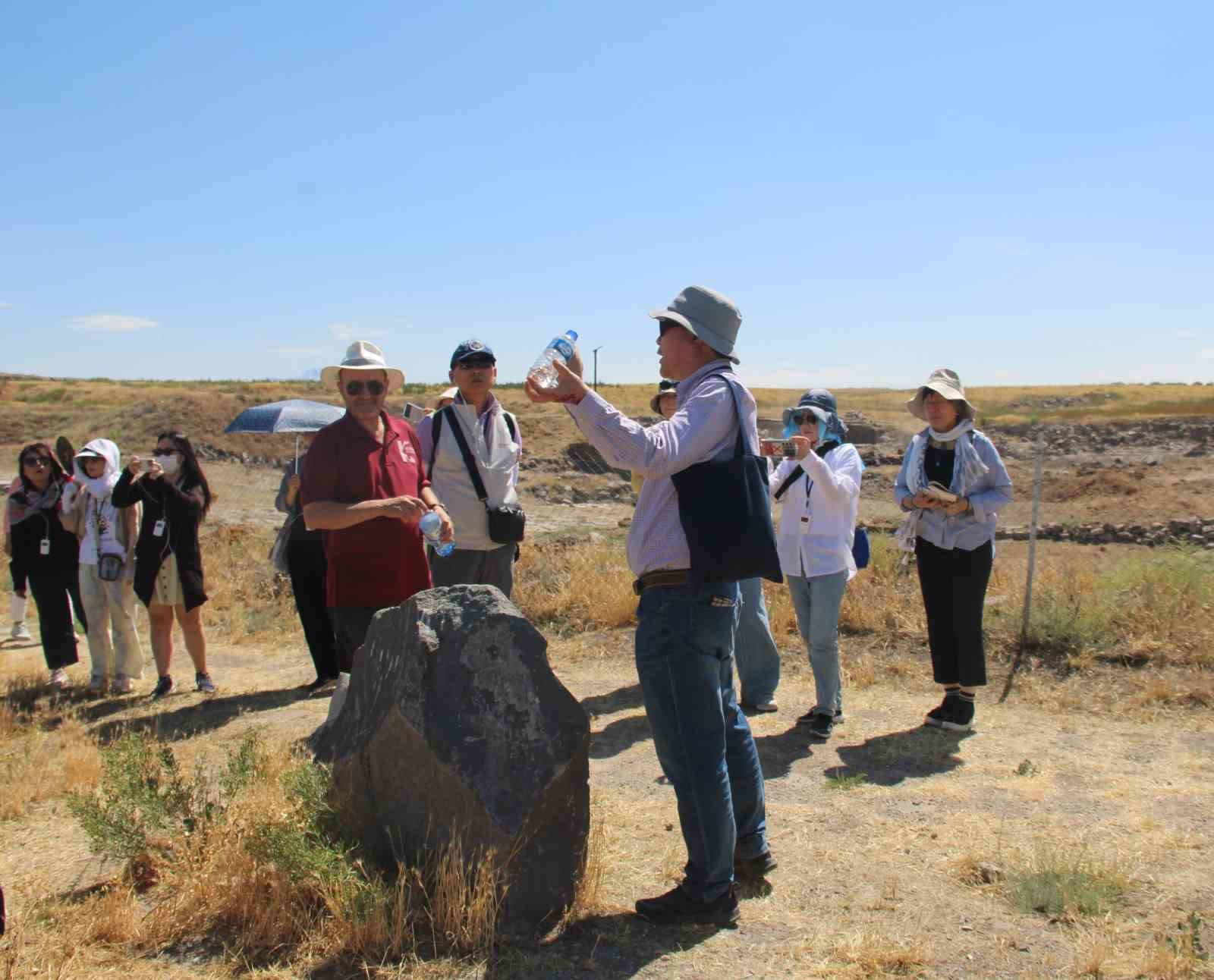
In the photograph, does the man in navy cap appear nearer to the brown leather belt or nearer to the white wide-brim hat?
the white wide-brim hat

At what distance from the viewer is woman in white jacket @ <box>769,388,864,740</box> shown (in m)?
5.87

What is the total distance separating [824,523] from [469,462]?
198cm

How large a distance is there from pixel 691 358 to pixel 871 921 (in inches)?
79.1

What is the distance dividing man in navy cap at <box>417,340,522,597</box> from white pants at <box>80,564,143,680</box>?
9.92 feet

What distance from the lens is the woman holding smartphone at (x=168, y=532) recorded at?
7.20 m

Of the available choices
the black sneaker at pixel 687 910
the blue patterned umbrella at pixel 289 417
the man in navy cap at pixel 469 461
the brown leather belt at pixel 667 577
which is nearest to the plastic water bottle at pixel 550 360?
the brown leather belt at pixel 667 577

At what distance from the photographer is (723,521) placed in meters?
3.36

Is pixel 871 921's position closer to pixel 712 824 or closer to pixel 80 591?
pixel 712 824

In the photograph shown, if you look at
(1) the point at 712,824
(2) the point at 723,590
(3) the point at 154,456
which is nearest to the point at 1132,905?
(1) the point at 712,824

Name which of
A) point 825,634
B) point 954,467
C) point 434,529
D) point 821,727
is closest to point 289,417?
point 434,529

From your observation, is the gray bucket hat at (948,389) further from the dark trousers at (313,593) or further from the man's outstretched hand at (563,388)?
the dark trousers at (313,593)

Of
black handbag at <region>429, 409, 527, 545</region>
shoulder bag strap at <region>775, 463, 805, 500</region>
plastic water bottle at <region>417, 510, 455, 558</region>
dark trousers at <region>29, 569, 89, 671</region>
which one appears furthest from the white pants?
→ shoulder bag strap at <region>775, 463, 805, 500</region>

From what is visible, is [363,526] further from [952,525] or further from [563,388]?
[952,525]

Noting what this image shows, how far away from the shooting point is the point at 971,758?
557 cm
